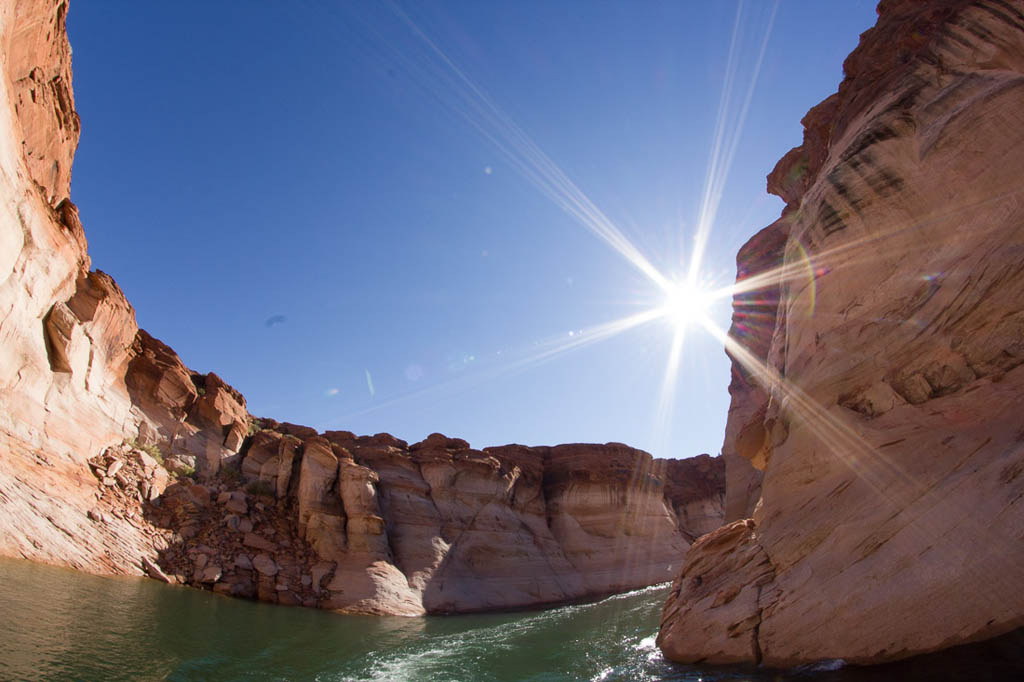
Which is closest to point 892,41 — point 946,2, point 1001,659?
point 946,2

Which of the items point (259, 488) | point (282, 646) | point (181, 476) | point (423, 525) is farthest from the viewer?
point (423, 525)

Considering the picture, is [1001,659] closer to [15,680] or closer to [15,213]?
[15,680]

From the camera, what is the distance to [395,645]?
12406mm

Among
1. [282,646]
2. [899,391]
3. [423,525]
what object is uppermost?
[423,525]

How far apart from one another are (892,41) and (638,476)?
3061 cm

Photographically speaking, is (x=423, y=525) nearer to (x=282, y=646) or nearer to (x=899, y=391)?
(x=282, y=646)

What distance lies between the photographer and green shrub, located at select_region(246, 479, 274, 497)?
71.3 feet

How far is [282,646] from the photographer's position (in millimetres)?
10766

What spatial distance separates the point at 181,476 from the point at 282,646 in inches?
492

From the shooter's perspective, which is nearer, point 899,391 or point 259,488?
point 899,391

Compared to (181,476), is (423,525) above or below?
below

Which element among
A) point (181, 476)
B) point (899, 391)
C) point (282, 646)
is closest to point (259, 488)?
point (181, 476)

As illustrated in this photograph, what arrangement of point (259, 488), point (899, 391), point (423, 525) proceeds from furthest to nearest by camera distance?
1. point (423, 525)
2. point (259, 488)
3. point (899, 391)

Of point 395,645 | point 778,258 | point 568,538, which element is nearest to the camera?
point 395,645
